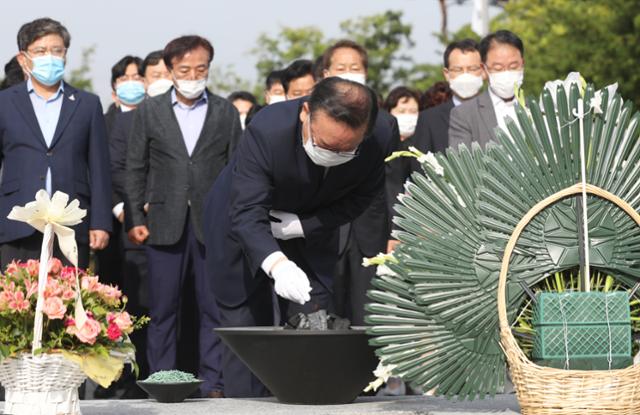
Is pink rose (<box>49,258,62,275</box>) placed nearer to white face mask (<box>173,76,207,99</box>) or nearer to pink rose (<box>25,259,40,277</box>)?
pink rose (<box>25,259,40,277</box>)

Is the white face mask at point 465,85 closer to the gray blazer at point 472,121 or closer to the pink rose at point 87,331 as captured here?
the gray blazer at point 472,121

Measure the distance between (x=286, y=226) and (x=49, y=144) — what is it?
2.18 meters

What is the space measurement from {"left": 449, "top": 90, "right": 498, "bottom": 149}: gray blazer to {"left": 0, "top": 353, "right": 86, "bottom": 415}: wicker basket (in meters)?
3.54

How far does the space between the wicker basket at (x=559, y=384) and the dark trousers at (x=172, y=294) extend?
11.6 ft

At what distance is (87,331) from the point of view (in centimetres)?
416

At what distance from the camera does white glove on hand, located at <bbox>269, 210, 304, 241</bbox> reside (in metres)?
5.54

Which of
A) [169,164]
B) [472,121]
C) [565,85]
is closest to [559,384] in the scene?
[565,85]

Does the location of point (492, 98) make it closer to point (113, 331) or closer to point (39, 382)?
point (113, 331)

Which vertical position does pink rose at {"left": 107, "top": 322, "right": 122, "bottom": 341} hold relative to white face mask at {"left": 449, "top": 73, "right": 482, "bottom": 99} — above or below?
below

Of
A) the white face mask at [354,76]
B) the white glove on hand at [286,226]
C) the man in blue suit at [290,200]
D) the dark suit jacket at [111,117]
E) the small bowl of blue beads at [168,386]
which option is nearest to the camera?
the man in blue suit at [290,200]

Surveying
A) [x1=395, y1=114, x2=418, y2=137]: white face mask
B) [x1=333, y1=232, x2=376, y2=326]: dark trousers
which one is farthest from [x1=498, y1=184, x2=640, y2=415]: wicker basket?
[x1=395, y1=114, x2=418, y2=137]: white face mask

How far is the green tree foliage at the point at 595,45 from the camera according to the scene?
21.3 m

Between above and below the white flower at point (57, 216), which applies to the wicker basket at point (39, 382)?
below

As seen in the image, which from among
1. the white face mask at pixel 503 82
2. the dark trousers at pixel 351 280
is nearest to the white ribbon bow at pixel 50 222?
the white face mask at pixel 503 82
